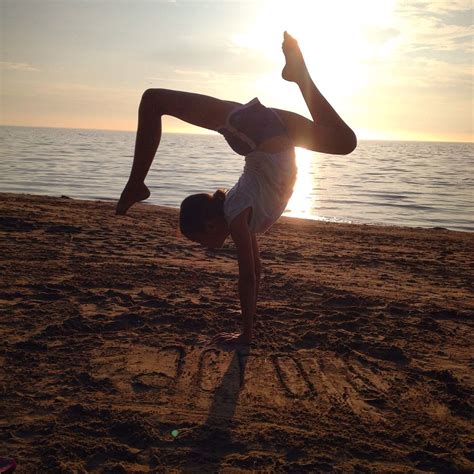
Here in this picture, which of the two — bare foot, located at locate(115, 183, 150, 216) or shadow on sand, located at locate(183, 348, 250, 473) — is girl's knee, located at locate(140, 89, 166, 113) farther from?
shadow on sand, located at locate(183, 348, 250, 473)

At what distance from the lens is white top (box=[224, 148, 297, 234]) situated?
12.6 feet

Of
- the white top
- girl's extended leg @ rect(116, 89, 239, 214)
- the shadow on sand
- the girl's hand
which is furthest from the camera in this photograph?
the girl's hand

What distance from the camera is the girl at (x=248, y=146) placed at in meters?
3.67

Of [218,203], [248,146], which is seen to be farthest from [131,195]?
[248,146]

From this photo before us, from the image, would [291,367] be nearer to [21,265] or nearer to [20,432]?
[20,432]

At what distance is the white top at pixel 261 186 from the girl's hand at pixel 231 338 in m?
0.87

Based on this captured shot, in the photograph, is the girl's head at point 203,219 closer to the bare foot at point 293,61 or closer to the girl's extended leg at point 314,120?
the girl's extended leg at point 314,120

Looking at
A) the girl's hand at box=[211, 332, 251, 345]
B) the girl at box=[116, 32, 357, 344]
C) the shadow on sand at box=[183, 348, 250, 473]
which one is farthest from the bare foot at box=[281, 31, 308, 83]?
the shadow on sand at box=[183, 348, 250, 473]

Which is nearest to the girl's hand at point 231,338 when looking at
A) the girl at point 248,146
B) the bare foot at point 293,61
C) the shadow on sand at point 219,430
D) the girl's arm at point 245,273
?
the girl's arm at point 245,273

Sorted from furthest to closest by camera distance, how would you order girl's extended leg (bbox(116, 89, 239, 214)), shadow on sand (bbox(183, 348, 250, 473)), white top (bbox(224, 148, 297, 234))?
white top (bbox(224, 148, 297, 234)) → girl's extended leg (bbox(116, 89, 239, 214)) → shadow on sand (bbox(183, 348, 250, 473))

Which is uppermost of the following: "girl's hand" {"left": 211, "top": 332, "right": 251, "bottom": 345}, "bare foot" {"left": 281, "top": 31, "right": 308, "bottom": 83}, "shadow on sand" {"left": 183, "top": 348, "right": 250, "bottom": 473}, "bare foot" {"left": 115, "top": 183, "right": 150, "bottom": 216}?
"bare foot" {"left": 281, "top": 31, "right": 308, "bottom": 83}

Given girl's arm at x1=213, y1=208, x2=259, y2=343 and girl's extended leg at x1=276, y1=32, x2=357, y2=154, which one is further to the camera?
girl's arm at x1=213, y1=208, x2=259, y2=343

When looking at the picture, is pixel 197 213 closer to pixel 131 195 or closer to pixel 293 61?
pixel 131 195

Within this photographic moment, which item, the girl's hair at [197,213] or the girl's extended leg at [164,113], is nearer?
the girl's extended leg at [164,113]
